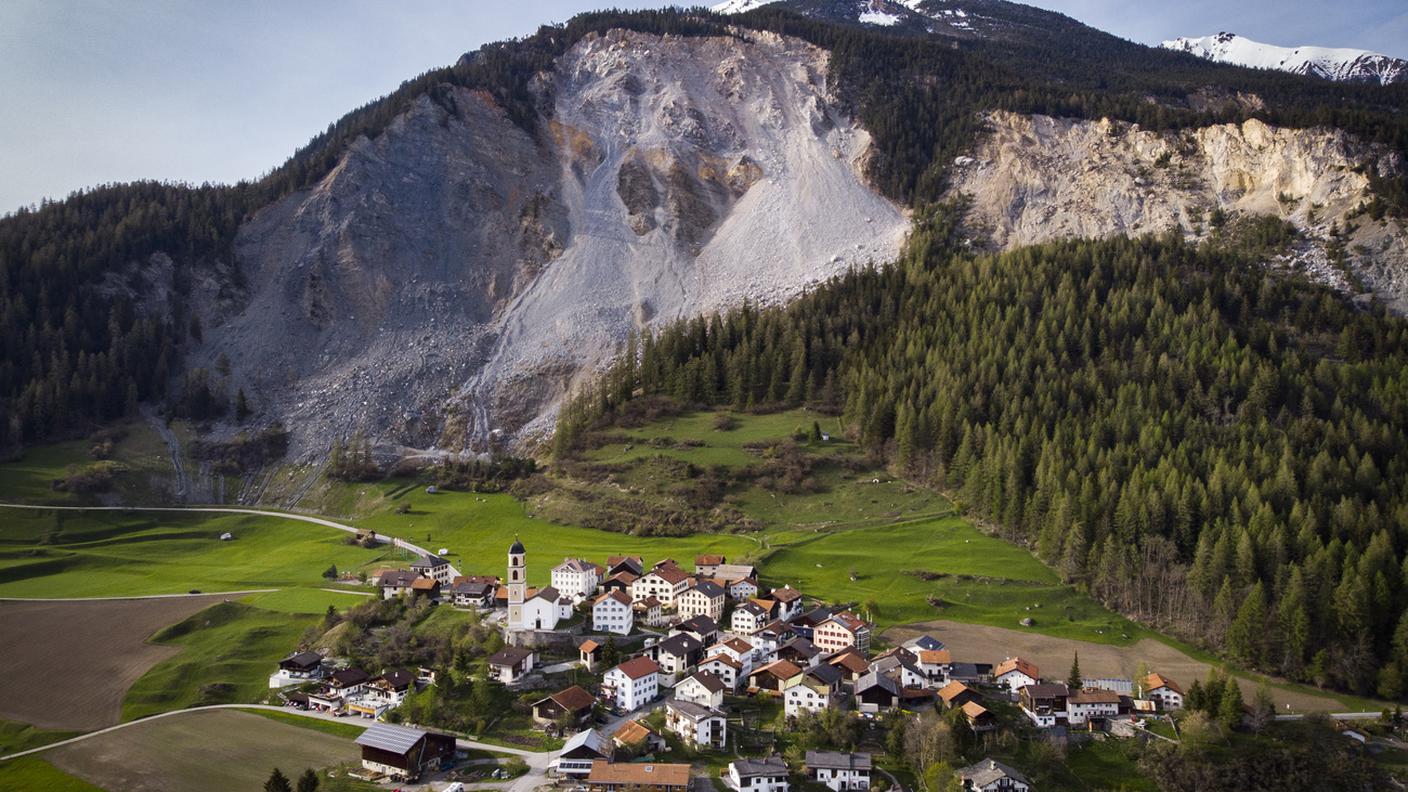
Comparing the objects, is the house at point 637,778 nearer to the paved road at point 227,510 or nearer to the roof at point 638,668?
the roof at point 638,668

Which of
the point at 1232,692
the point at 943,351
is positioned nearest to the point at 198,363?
the point at 943,351

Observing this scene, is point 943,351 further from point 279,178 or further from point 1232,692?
point 279,178

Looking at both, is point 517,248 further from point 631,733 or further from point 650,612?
point 631,733

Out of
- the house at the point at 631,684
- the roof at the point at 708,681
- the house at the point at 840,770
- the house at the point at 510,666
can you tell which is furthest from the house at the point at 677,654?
the house at the point at 840,770

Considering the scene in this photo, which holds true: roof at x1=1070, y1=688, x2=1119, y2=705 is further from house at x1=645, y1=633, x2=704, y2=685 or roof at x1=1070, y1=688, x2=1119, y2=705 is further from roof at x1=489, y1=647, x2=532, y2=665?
roof at x1=489, y1=647, x2=532, y2=665

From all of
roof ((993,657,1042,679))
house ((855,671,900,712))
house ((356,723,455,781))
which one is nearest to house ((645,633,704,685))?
house ((855,671,900,712))
